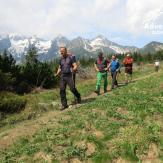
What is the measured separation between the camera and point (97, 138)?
11.4 meters

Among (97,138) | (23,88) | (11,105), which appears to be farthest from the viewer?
(23,88)

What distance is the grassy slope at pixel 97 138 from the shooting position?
10.5 meters

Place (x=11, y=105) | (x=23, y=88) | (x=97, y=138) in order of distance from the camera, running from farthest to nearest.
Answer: (x=23, y=88) < (x=11, y=105) < (x=97, y=138)

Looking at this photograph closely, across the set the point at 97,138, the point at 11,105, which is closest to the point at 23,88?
the point at 11,105

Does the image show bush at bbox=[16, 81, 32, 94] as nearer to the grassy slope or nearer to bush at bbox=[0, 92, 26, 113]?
bush at bbox=[0, 92, 26, 113]

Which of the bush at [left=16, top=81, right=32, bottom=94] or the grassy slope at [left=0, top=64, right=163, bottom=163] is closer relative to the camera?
the grassy slope at [left=0, top=64, right=163, bottom=163]

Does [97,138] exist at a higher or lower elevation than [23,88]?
higher

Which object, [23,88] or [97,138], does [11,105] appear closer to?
[97,138]

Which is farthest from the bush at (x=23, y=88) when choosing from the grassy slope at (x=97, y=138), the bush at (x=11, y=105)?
the grassy slope at (x=97, y=138)

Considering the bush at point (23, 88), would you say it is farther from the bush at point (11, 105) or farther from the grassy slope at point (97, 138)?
the grassy slope at point (97, 138)

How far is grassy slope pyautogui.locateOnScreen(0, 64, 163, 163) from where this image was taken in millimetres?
10477

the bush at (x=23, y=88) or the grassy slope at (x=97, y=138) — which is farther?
the bush at (x=23, y=88)

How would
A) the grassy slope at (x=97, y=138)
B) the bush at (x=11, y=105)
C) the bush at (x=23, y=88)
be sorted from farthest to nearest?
the bush at (x=23, y=88) < the bush at (x=11, y=105) < the grassy slope at (x=97, y=138)

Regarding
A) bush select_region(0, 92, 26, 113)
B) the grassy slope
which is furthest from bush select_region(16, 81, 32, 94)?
the grassy slope
